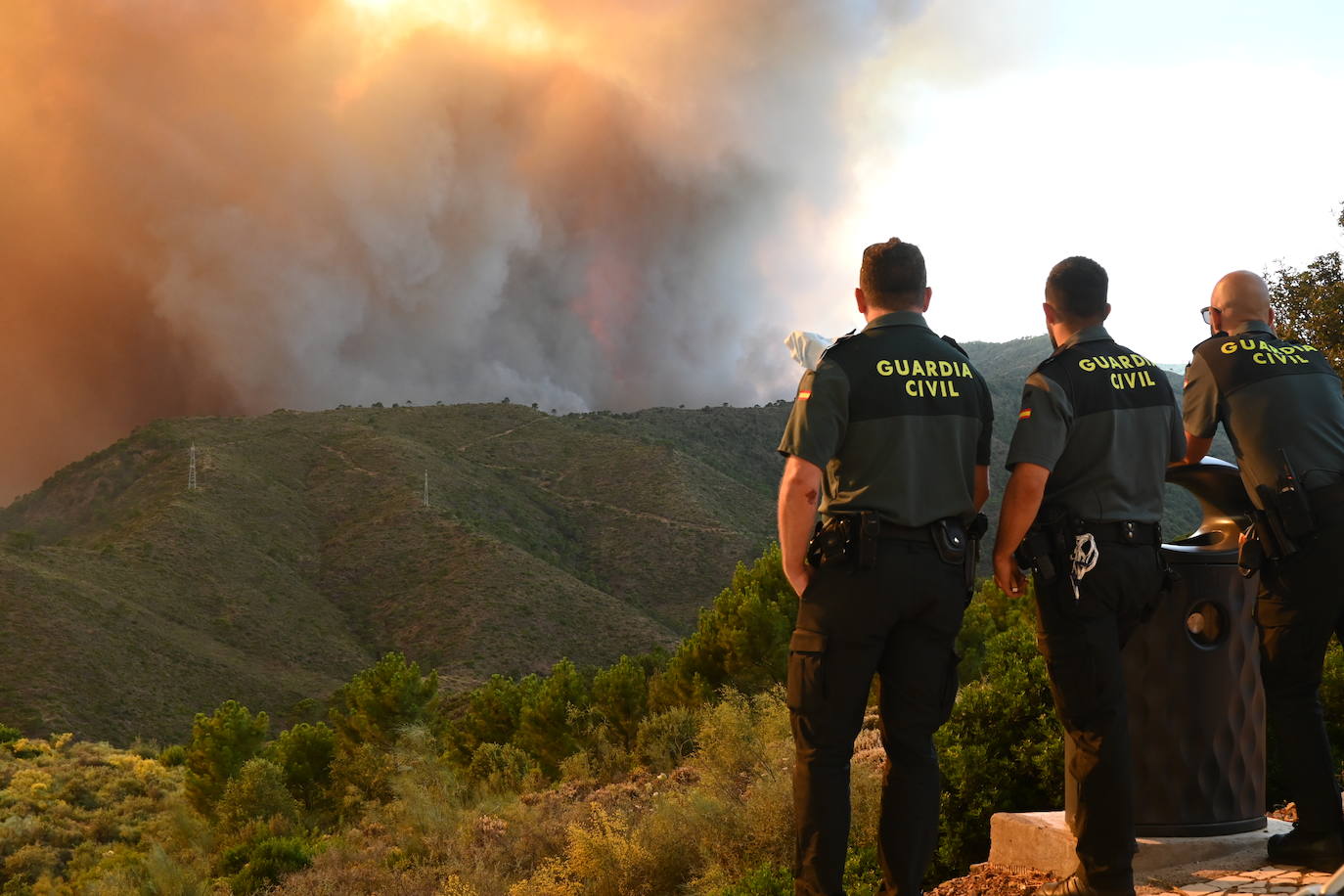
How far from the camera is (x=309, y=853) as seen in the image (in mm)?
12422

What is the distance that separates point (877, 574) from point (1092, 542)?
2.54 ft

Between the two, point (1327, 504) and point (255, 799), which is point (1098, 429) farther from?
point (255, 799)

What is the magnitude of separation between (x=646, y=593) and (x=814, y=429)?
181ft

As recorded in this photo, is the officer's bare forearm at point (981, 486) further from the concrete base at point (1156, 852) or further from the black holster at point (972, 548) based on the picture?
the concrete base at point (1156, 852)

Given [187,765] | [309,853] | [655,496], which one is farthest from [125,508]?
[309,853]

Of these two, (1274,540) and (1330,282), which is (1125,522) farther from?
(1330,282)

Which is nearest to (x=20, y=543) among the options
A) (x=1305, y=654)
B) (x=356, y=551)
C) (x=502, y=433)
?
(x=356, y=551)

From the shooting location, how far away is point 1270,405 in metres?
3.99

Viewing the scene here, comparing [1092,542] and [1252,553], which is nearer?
[1092,542]

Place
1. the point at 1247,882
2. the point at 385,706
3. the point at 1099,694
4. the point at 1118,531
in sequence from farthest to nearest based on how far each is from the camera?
the point at 385,706
the point at 1247,882
the point at 1118,531
the point at 1099,694

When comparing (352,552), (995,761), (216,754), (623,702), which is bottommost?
(216,754)

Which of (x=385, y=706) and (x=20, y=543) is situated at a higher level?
(x=20, y=543)

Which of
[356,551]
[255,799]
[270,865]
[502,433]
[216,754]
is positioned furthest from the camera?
[502,433]

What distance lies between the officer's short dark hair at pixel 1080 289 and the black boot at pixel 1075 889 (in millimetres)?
1844
